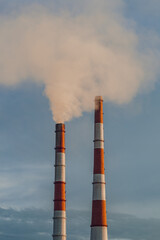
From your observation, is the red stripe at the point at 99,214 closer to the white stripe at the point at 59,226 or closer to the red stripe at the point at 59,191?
the red stripe at the point at 59,191

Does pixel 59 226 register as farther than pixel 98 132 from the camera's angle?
Yes

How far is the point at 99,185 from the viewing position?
38.0 m

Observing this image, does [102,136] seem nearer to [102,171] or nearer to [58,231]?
[102,171]

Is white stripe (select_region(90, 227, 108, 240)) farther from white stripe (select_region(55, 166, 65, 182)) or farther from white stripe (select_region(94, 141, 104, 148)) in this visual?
white stripe (select_region(94, 141, 104, 148))

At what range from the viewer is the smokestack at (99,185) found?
121 feet

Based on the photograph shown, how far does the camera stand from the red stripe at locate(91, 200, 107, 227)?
36844mm

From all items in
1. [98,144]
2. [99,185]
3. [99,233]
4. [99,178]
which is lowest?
[99,233]

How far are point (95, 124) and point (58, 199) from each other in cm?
683

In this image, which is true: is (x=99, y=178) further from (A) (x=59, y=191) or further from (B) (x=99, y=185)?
(A) (x=59, y=191)

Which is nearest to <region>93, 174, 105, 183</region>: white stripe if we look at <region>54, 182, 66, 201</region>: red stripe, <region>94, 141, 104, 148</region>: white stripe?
<region>94, 141, 104, 148</region>: white stripe

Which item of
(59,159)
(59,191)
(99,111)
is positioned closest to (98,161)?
(99,111)

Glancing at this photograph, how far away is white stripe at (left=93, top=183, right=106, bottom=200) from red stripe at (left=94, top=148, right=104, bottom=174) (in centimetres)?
100

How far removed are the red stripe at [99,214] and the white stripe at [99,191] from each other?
323 millimetres

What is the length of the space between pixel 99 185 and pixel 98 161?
185 cm
